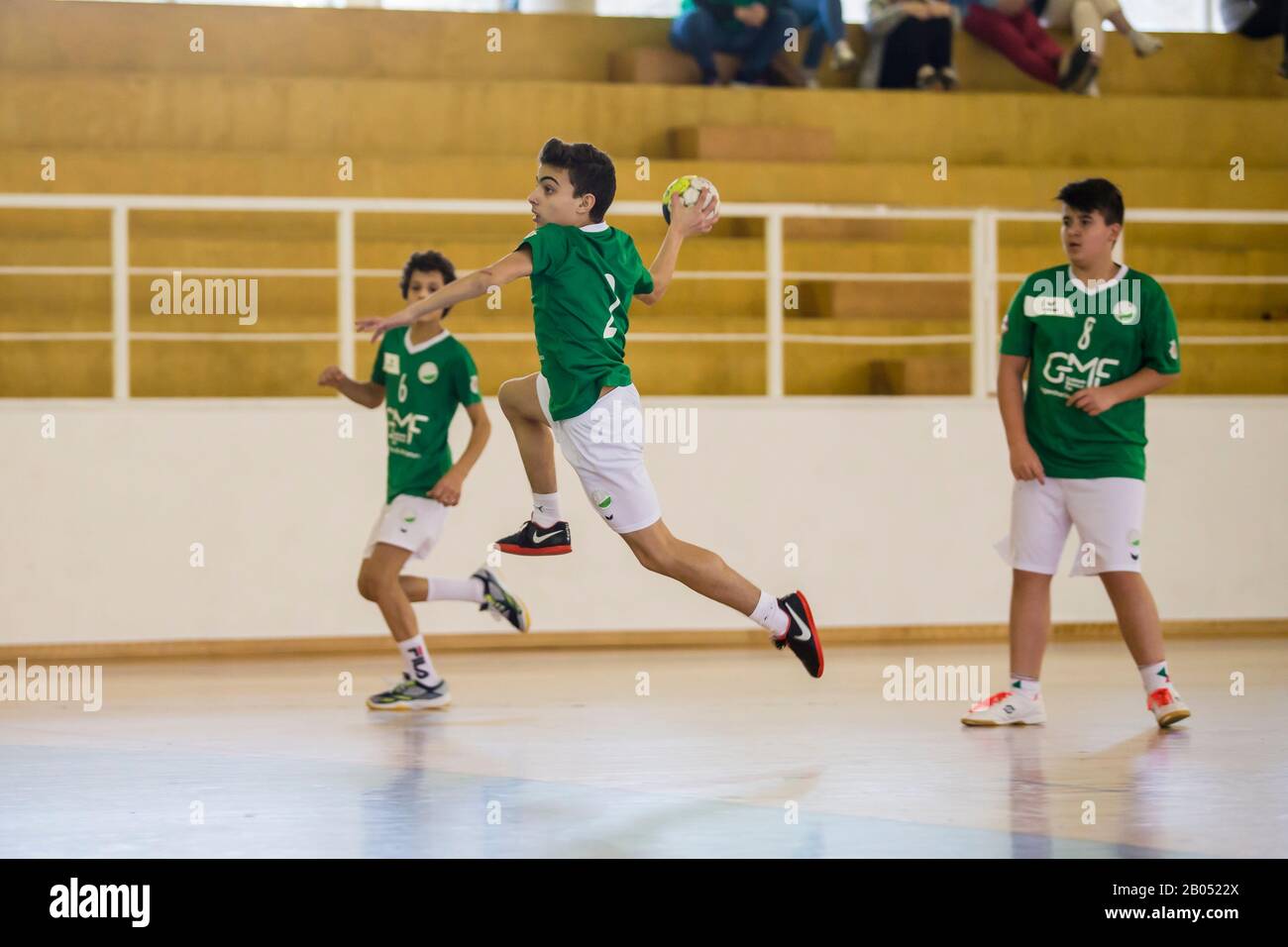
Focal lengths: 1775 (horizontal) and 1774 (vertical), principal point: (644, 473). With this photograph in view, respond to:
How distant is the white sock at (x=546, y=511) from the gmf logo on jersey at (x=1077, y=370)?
1.73m

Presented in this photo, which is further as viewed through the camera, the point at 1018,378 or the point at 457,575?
the point at 457,575

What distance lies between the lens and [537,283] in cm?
512

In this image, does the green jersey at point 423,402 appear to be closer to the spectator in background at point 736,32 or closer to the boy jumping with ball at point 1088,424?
the boy jumping with ball at point 1088,424

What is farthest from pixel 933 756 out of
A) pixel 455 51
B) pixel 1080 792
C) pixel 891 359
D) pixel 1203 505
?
pixel 455 51

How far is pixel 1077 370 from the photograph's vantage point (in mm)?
5852

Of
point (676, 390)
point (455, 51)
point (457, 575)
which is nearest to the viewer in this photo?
point (457, 575)

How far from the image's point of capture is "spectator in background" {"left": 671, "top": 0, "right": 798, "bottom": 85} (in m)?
11.9

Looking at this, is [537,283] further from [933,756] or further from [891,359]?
[891,359]

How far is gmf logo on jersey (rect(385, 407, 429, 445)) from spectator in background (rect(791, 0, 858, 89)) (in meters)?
6.44

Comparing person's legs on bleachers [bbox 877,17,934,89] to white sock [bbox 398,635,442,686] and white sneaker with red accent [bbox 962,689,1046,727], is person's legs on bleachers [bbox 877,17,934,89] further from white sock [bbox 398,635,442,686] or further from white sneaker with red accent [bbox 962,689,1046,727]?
white sneaker with red accent [bbox 962,689,1046,727]

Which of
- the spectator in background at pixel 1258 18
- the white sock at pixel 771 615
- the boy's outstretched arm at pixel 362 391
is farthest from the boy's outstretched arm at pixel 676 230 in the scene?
the spectator in background at pixel 1258 18

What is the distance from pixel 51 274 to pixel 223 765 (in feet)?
19.1

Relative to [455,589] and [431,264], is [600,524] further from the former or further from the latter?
[431,264]
